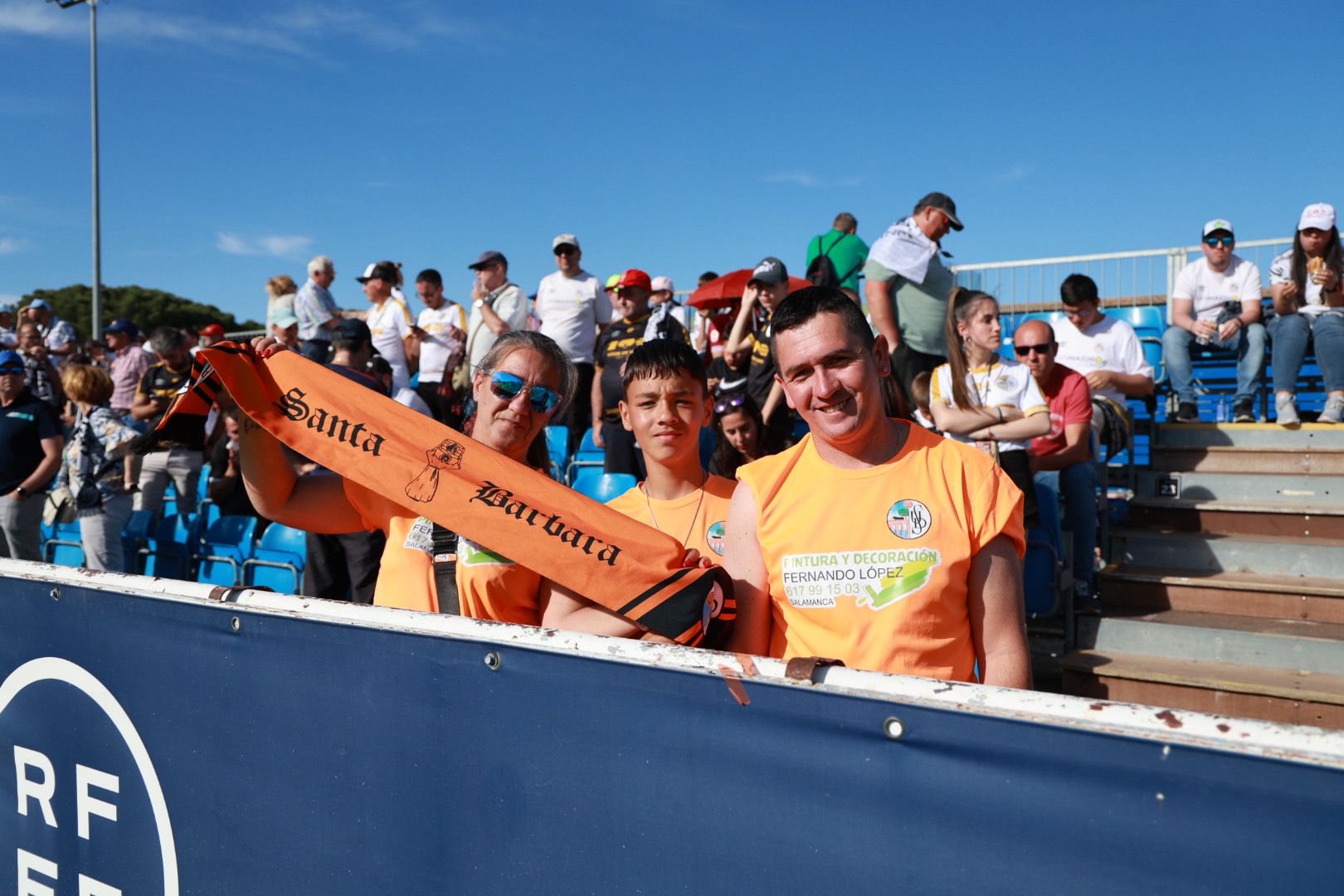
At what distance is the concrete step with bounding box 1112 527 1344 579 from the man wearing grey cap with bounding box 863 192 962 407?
6.00ft

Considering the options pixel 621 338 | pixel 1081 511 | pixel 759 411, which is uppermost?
pixel 621 338

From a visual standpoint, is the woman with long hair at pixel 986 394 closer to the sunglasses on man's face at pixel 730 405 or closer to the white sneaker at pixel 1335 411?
the sunglasses on man's face at pixel 730 405

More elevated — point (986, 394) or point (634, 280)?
point (634, 280)

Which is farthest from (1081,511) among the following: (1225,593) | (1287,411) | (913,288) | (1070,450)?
(1287,411)

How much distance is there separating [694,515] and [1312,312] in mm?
6583

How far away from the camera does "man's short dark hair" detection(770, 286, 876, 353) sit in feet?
6.63

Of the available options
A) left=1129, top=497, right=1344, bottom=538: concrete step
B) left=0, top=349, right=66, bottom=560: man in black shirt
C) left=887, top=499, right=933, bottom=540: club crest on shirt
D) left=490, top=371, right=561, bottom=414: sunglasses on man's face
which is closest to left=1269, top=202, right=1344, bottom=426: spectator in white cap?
left=1129, top=497, right=1344, bottom=538: concrete step

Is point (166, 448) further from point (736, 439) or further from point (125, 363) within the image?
point (736, 439)

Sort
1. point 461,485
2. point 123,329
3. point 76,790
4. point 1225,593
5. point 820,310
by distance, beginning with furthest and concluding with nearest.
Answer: point 123,329
point 1225,593
point 76,790
point 461,485
point 820,310

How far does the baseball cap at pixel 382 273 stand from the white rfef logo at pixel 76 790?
742 cm

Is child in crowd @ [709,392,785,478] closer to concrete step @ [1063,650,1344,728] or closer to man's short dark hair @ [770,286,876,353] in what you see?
concrete step @ [1063,650,1344,728]

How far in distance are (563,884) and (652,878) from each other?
184 millimetres

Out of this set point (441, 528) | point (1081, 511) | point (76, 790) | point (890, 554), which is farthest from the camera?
point (1081, 511)

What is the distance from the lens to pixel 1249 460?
700cm
